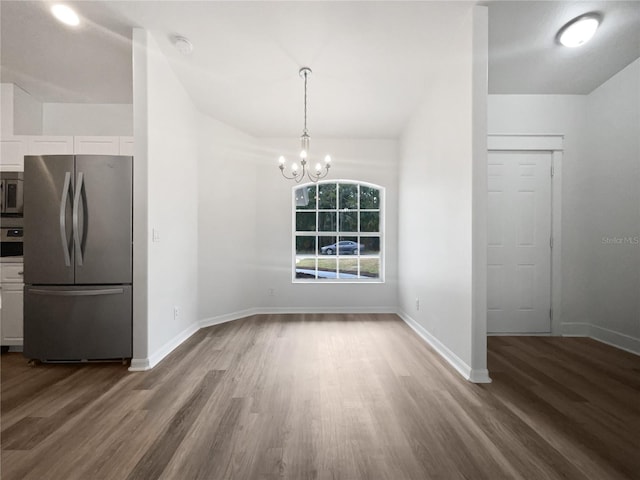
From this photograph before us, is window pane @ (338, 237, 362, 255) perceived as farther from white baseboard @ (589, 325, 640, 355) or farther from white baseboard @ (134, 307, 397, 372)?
white baseboard @ (589, 325, 640, 355)

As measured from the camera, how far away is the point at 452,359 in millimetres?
2869

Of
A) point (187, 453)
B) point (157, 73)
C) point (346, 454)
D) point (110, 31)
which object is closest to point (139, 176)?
point (157, 73)

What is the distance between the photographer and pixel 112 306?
110 inches

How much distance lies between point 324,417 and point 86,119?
15.2 ft

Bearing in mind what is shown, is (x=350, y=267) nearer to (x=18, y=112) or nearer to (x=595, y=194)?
(x=595, y=194)

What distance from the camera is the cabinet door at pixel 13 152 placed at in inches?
126

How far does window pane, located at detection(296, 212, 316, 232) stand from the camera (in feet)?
17.0

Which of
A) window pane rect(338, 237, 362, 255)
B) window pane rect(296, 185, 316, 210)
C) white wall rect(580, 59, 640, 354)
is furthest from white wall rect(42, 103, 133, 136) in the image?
white wall rect(580, 59, 640, 354)

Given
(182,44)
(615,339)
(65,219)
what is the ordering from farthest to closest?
(615,339), (182,44), (65,219)

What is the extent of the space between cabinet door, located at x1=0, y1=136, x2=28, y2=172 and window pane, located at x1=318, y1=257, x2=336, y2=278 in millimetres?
3837

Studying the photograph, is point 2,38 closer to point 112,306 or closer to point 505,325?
point 112,306

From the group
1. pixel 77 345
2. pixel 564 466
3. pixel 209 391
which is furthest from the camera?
pixel 77 345

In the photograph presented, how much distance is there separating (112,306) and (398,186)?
4133mm

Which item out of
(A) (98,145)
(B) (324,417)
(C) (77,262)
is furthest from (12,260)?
(B) (324,417)
